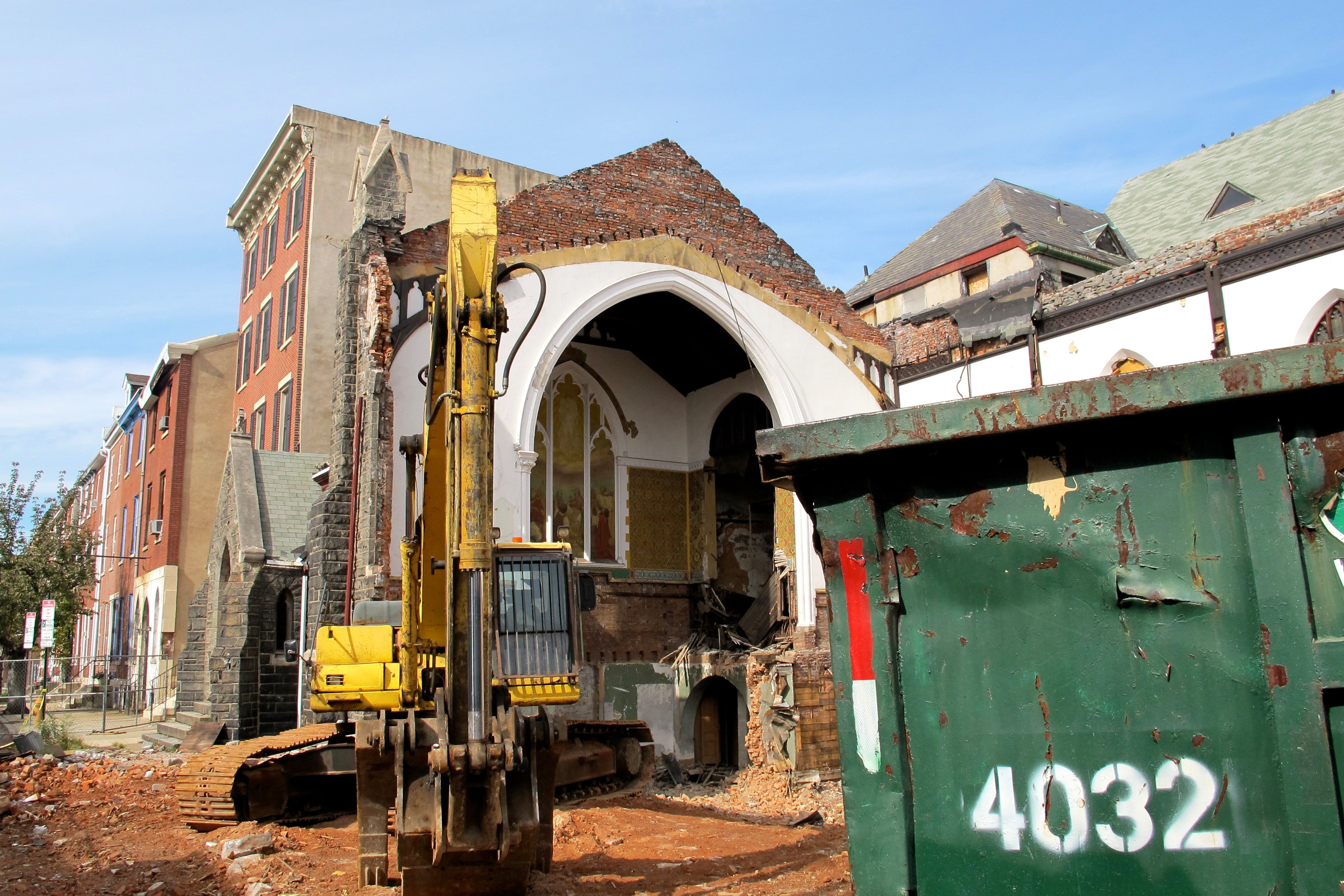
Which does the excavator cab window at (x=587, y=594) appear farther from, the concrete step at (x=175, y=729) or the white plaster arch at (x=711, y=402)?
the concrete step at (x=175, y=729)

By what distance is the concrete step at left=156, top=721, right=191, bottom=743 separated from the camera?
17938 millimetres

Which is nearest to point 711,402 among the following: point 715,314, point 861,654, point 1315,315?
point 715,314

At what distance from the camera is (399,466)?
1355 cm

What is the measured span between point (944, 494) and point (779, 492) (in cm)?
1462

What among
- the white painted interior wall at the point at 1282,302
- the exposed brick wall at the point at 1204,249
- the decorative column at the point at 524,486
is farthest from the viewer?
the exposed brick wall at the point at 1204,249

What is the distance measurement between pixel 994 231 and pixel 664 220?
11529mm

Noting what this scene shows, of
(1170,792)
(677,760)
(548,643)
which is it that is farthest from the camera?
(677,760)

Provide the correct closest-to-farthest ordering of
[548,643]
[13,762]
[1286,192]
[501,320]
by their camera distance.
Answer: [501,320]
[548,643]
[13,762]
[1286,192]

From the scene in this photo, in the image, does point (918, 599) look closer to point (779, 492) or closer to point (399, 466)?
point (399, 466)

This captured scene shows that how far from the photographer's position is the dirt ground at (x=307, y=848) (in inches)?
305

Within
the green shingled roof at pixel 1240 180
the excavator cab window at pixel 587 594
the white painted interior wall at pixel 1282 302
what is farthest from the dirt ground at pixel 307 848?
the green shingled roof at pixel 1240 180

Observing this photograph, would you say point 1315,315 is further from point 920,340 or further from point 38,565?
point 38,565

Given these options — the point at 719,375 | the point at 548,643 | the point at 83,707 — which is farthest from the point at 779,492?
the point at 83,707

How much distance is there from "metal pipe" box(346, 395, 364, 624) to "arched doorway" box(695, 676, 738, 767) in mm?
6657
